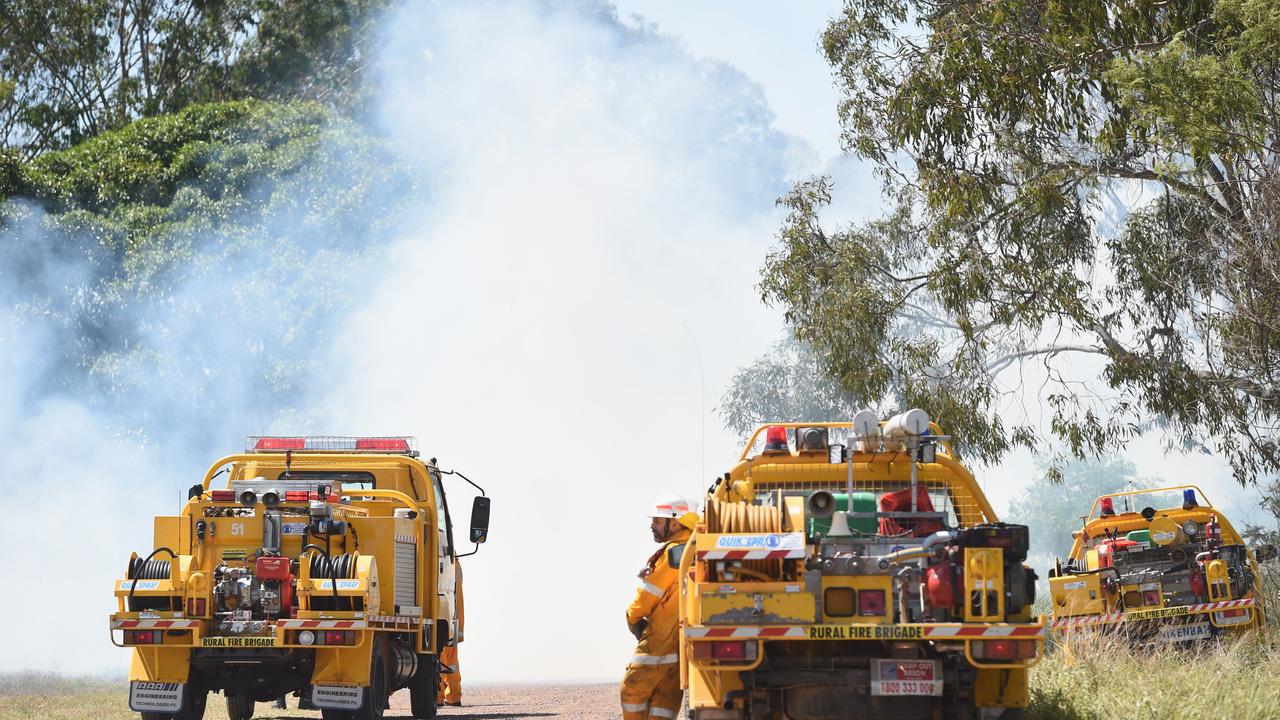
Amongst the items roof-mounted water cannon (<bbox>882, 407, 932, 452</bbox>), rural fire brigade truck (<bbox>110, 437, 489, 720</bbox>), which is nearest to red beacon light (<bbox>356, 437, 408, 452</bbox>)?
rural fire brigade truck (<bbox>110, 437, 489, 720</bbox>)

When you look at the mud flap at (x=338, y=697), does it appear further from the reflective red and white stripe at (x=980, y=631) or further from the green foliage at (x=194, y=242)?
the green foliage at (x=194, y=242)

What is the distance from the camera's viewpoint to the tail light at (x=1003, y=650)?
7512mm

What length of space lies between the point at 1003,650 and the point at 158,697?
662 centimetres

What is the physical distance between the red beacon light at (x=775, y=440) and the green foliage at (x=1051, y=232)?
6026mm

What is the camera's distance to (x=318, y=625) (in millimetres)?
11344

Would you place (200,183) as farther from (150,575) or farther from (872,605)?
(872,605)

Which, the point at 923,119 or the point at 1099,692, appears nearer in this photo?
the point at 1099,692

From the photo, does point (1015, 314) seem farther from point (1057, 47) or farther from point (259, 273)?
point (259, 273)

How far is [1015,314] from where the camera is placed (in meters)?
18.6

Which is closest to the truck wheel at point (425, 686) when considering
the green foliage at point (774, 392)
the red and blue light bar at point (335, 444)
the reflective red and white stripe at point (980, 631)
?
the red and blue light bar at point (335, 444)

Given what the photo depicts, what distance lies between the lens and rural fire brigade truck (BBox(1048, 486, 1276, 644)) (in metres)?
14.4

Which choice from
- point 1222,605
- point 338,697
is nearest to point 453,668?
point 338,697

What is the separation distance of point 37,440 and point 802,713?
73.7 ft

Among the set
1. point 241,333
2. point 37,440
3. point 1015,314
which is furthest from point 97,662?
point 1015,314
